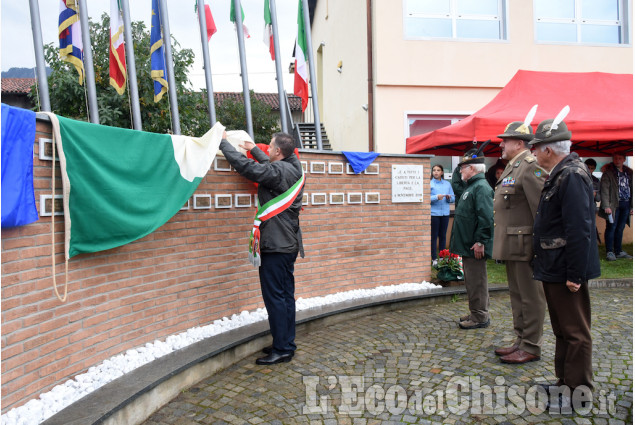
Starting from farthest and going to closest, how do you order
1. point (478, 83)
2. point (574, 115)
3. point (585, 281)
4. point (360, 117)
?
1. point (360, 117)
2. point (478, 83)
3. point (574, 115)
4. point (585, 281)

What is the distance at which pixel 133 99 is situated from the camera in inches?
184

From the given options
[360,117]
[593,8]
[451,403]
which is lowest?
[451,403]

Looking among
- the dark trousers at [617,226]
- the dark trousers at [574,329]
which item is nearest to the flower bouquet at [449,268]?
the dark trousers at [574,329]

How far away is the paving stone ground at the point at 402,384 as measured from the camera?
3.20m

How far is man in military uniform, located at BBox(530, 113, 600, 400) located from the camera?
3098 mm

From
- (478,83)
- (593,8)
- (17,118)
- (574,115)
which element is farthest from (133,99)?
(593,8)

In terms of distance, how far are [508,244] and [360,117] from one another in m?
8.77

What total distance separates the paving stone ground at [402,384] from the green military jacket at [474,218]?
884 millimetres

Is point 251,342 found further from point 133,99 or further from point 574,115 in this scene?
point 574,115

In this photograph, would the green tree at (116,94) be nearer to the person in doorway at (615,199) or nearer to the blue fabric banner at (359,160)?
the blue fabric banner at (359,160)

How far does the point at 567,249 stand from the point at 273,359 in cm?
242

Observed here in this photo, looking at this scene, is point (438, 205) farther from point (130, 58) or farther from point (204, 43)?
point (130, 58)

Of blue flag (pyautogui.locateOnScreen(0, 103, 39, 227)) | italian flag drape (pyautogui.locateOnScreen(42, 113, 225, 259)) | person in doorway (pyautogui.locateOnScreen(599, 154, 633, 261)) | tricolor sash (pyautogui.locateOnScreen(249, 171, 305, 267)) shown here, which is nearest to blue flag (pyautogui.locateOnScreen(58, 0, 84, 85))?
italian flag drape (pyautogui.locateOnScreen(42, 113, 225, 259))

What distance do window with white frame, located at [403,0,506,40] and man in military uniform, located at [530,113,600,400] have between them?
8.48 meters
